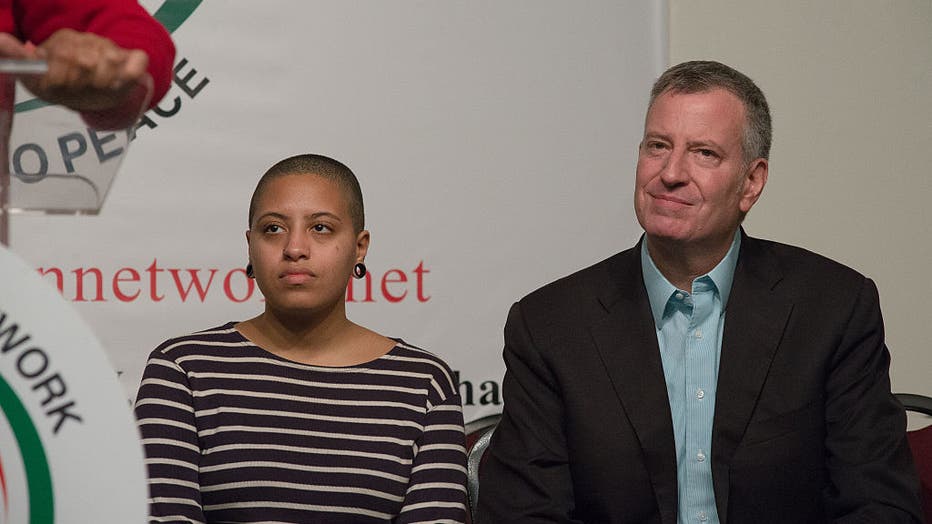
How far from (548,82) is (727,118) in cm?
99

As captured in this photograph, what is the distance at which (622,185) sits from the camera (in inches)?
111

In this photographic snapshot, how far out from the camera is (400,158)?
2734 millimetres

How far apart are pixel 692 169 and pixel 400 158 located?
1.04 meters

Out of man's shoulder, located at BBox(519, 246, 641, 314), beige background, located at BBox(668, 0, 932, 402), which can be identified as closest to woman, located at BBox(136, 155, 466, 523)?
man's shoulder, located at BBox(519, 246, 641, 314)

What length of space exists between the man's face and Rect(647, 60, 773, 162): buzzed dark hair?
0.04 ft

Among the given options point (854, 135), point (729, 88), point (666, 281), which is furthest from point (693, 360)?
point (854, 135)

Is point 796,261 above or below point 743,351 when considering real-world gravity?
above

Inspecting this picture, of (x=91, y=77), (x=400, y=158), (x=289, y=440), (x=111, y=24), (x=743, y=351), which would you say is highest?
(x=400, y=158)

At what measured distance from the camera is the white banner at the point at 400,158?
2602mm

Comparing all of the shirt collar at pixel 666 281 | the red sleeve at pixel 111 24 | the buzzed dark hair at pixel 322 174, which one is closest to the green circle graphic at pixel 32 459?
the red sleeve at pixel 111 24

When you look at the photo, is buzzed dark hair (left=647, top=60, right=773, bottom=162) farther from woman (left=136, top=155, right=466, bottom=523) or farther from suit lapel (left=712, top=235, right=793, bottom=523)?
woman (left=136, top=155, right=466, bottom=523)

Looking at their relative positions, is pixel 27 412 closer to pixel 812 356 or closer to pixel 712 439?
pixel 712 439

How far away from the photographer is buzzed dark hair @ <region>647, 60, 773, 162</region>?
1873 mm

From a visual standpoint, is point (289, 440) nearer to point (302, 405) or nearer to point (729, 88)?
point (302, 405)
